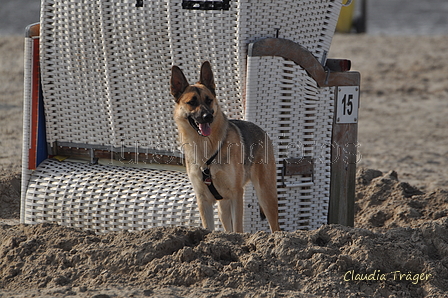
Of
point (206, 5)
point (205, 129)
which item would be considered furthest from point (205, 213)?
point (206, 5)

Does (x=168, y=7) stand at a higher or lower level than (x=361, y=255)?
higher

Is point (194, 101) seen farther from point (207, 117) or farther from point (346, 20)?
point (346, 20)

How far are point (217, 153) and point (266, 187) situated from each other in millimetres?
521

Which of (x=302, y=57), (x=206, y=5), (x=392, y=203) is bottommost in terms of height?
(x=392, y=203)

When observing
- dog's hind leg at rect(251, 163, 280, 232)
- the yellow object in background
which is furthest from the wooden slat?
the yellow object in background

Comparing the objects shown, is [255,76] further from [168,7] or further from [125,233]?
[125,233]

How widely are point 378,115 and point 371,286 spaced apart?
8004 mm

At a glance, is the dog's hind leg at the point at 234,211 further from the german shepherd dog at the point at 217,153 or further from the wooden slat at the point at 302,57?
the wooden slat at the point at 302,57

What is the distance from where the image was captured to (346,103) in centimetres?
492

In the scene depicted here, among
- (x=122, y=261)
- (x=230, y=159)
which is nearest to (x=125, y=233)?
(x=122, y=261)

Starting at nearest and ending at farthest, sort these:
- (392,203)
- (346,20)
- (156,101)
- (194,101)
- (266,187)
A: (194,101) → (266,187) → (156,101) → (392,203) → (346,20)

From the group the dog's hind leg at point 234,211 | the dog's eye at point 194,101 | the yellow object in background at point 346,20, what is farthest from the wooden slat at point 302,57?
the yellow object in background at point 346,20

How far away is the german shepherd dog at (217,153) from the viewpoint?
14.3ft

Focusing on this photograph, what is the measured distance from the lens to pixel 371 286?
3367mm
